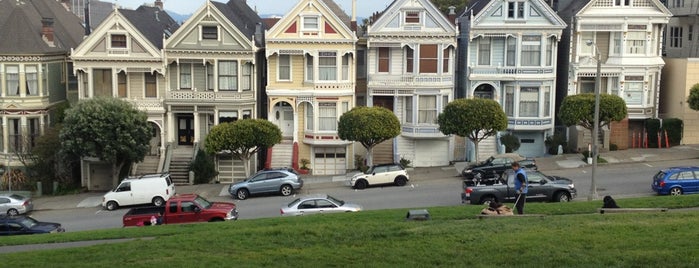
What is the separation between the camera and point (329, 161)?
163 feet

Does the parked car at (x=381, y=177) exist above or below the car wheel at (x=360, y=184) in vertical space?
above

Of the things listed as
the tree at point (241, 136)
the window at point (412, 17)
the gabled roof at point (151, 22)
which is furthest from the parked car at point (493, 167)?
the gabled roof at point (151, 22)

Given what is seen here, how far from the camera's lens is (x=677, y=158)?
4575cm

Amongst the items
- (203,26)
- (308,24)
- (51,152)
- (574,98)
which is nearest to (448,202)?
(574,98)

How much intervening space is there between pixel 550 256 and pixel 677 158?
29.1 m

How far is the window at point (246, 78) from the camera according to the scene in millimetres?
49031

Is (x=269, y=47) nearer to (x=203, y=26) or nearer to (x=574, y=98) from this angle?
(x=203, y=26)

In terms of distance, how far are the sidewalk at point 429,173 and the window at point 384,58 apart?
239 inches

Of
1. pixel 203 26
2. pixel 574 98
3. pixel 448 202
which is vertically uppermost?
pixel 203 26

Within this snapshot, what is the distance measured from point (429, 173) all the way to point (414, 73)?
596 cm

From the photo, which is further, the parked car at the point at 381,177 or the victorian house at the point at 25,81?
the victorian house at the point at 25,81

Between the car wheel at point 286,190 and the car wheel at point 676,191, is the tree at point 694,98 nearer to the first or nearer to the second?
the car wheel at point 676,191

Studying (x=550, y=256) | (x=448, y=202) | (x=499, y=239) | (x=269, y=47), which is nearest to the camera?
(x=550, y=256)

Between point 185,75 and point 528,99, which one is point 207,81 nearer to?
point 185,75
